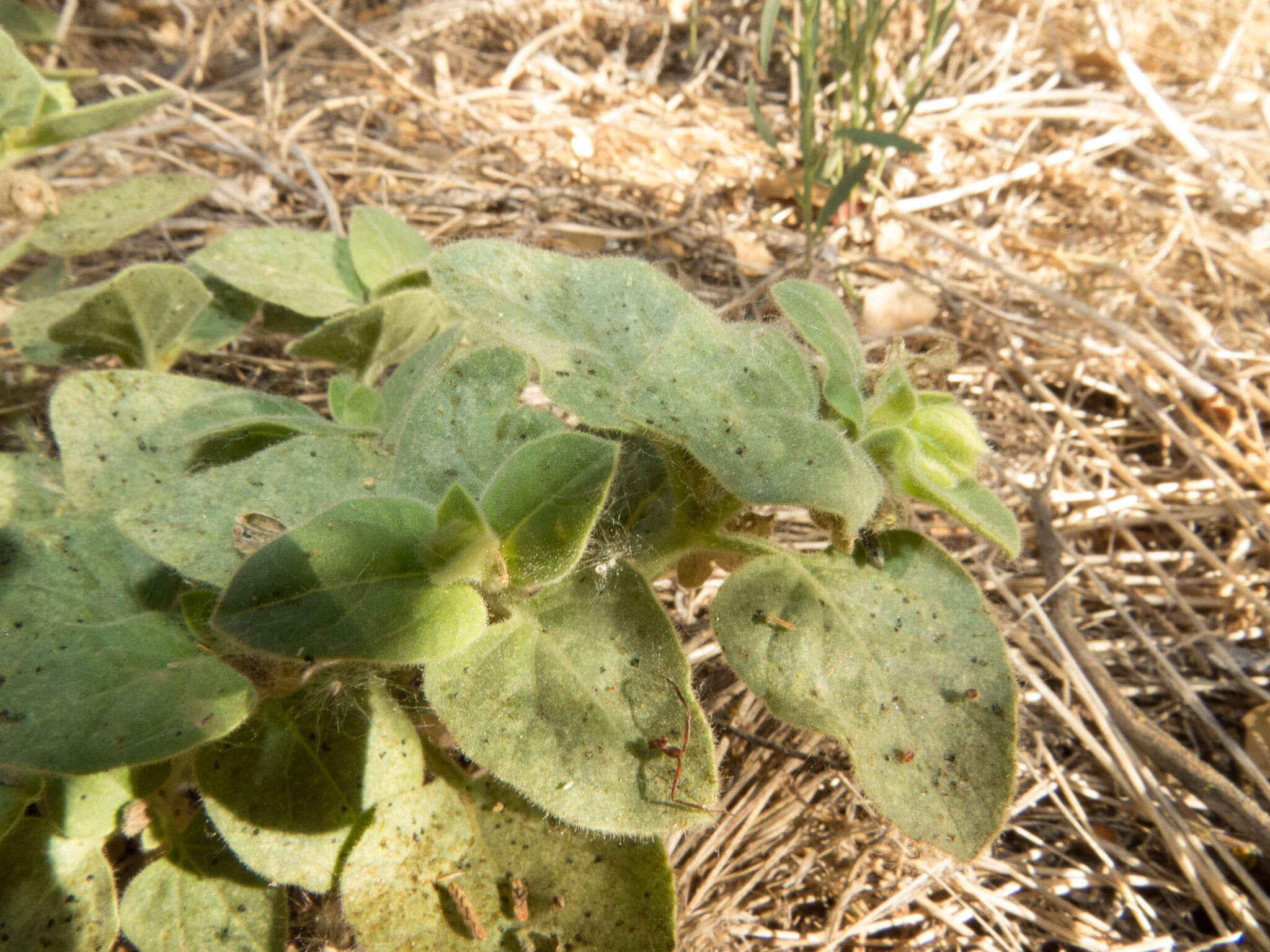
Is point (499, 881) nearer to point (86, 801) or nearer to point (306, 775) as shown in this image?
point (306, 775)

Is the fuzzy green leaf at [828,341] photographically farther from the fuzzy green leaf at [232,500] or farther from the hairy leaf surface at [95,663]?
the hairy leaf surface at [95,663]

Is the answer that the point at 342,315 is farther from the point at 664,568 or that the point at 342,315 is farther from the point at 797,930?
the point at 797,930

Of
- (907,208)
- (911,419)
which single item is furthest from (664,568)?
(907,208)

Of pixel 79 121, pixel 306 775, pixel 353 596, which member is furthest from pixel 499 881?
pixel 79 121

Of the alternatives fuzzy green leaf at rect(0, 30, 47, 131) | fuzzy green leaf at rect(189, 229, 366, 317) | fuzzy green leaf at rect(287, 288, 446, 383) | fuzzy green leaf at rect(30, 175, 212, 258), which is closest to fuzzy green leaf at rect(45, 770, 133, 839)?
fuzzy green leaf at rect(287, 288, 446, 383)

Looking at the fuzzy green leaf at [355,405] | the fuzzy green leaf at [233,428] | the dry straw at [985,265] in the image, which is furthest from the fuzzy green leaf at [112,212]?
the fuzzy green leaf at [355,405]

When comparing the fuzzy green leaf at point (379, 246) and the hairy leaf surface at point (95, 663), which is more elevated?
the fuzzy green leaf at point (379, 246)
